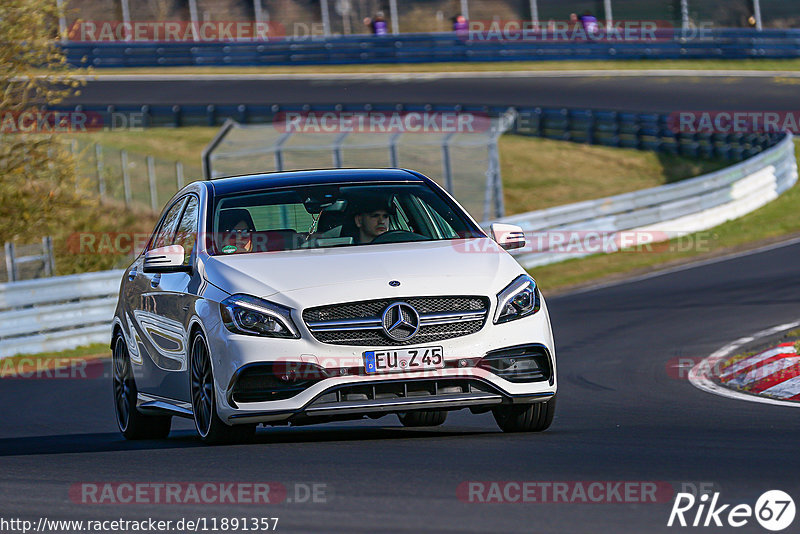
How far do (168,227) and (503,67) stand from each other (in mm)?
37930

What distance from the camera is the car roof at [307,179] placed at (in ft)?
29.0

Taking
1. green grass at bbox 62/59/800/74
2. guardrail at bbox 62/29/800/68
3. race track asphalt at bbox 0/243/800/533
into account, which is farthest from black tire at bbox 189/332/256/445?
guardrail at bbox 62/29/800/68

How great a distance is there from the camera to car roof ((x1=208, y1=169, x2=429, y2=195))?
29.0 ft

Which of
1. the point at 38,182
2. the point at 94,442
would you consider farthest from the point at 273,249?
the point at 38,182

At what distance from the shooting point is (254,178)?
9.07 meters

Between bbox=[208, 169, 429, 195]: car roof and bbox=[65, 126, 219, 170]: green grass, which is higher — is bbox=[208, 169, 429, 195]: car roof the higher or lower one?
the higher one

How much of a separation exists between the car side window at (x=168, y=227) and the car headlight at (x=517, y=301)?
2611 millimetres

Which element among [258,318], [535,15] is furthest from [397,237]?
[535,15]

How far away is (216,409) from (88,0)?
42.5 meters

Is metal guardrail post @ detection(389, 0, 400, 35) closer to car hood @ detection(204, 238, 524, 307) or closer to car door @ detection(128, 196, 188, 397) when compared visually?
car door @ detection(128, 196, 188, 397)

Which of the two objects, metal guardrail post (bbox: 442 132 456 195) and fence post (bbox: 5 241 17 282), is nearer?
fence post (bbox: 5 241 17 282)

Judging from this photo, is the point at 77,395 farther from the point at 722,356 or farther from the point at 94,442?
the point at 722,356

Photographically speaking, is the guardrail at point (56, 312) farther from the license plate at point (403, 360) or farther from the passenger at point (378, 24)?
the passenger at point (378, 24)

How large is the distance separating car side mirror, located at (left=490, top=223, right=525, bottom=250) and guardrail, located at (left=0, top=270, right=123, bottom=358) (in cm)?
1031
